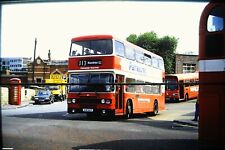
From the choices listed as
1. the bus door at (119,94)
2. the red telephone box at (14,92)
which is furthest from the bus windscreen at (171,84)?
the red telephone box at (14,92)

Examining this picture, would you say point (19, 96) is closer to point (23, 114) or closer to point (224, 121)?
point (23, 114)

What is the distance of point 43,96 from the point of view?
3551 millimetres

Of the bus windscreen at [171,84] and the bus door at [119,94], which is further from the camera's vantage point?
the bus door at [119,94]

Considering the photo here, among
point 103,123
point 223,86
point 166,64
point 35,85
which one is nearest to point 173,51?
point 166,64

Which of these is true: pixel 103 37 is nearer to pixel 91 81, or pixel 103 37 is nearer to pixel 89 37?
pixel 89 37

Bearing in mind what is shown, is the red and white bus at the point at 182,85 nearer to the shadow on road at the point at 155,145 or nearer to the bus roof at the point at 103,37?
the bus roof at the point at 103,37

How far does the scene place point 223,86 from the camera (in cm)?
329

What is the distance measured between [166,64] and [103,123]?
103cm

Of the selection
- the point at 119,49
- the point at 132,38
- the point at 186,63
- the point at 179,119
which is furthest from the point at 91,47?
the point at 179,119

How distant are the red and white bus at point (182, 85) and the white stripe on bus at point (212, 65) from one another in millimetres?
134

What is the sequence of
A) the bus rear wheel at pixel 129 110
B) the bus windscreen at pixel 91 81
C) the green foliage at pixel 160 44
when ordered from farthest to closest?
the bus rear wheel at pixel 129 110 < the bus windscreen at pixel 91 81 < the green foliage at pixel 160 44

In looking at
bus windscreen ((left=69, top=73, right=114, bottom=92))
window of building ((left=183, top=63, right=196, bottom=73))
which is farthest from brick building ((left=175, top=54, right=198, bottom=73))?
bus windscreen ((left=69, top=73, right=114, bottom=92))

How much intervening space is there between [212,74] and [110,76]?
1124 millimetres

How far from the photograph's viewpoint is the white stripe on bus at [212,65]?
3.32 meters
